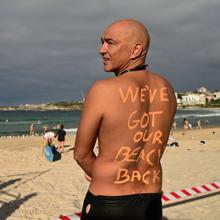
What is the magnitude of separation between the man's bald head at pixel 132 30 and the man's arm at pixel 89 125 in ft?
1.24

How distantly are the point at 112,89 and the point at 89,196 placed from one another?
0.68 m

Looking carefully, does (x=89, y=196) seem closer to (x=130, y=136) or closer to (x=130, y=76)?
(x=130, y=136)

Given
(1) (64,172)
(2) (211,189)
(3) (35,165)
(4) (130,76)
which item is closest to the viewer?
(4) (130,76)

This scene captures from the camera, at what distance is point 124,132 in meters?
2.29

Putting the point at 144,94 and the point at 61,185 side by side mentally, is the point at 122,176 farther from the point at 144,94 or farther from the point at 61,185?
the point at 61,185

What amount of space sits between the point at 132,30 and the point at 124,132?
0.63 metres

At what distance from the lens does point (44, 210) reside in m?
7.29

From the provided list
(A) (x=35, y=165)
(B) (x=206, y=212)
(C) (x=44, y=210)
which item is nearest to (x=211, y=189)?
(B) (x=206, y=212)

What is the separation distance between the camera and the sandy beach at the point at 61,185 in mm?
7070

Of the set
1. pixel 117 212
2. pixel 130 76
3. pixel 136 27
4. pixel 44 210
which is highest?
pixel 136 27

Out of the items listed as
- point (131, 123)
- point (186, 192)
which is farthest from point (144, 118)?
point (186, 192)

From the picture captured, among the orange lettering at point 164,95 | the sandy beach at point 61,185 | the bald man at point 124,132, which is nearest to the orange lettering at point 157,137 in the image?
the bald man at point 124,132

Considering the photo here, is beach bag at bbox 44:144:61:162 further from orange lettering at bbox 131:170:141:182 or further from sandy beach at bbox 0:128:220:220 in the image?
orange lettering at bbox 131:170:141:182

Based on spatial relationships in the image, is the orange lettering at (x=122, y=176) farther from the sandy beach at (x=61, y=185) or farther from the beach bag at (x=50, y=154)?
the beach bag at (x=50, y=154)
